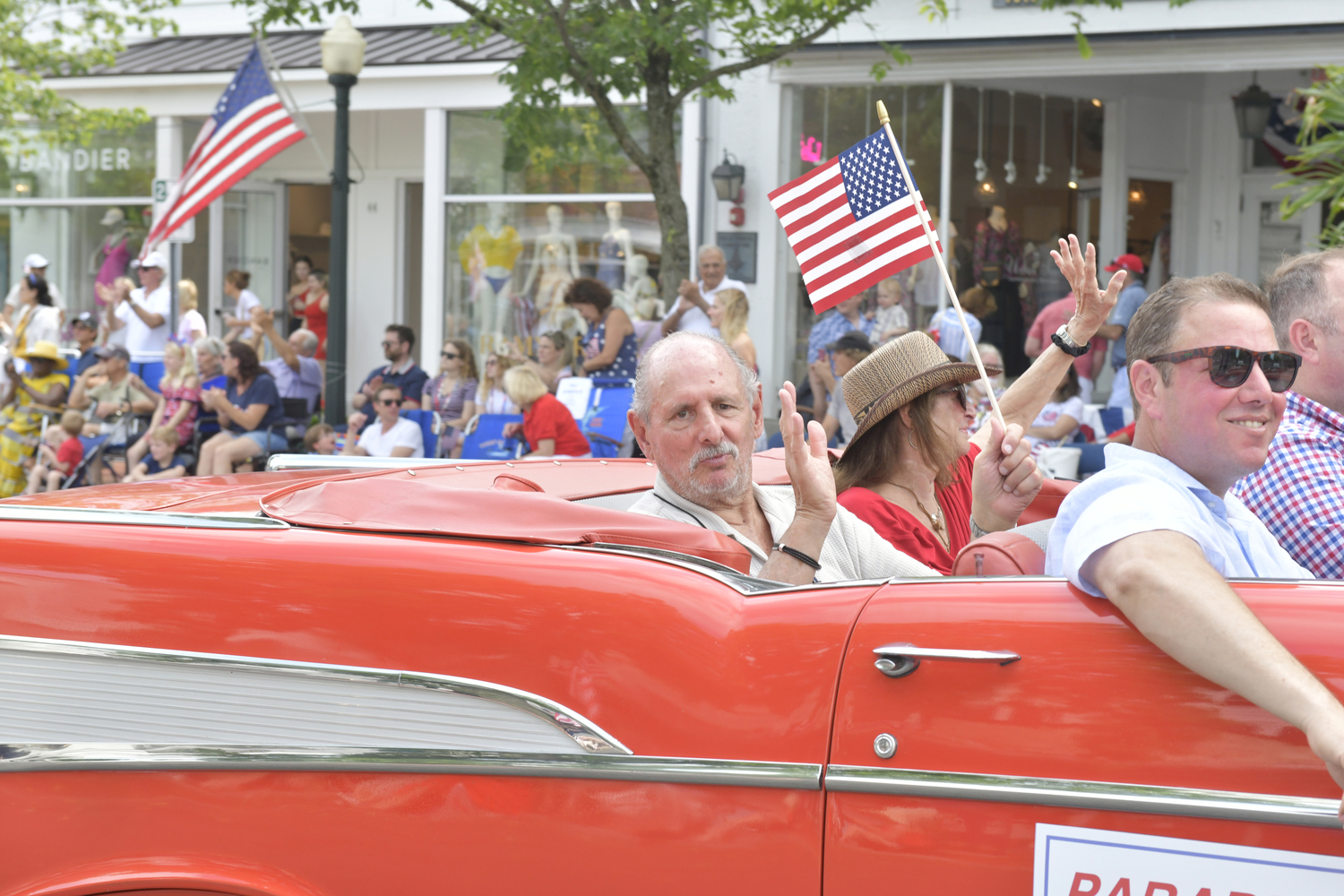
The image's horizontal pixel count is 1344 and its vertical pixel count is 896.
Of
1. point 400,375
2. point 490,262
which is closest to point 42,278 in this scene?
point 490,262

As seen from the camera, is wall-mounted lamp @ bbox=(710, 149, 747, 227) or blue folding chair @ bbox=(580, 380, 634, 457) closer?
blue folding chair @ bbox=(580, 380, 634, 457)

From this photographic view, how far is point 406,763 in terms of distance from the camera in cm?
216

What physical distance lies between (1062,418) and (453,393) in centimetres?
471

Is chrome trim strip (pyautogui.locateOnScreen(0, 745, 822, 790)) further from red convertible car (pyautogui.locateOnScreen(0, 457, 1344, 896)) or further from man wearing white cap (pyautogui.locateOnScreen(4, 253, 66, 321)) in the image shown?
man wearing white cap (pyautogui.locateOnScreen(4, 253, 66, 321))

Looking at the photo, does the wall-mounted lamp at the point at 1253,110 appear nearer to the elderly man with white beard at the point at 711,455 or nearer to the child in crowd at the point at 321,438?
→ the child in crowd at the point at 321,438

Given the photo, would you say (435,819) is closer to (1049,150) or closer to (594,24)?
(594,24)

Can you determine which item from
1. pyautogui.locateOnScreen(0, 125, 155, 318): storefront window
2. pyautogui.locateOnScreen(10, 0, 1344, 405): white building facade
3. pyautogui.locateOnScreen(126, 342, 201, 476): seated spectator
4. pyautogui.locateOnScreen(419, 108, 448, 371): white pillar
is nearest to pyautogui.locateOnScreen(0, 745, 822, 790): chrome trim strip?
pyautogui.locateOnScreen(126, 342, 201, 476): seated spectator

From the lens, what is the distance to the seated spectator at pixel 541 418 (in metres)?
9.31

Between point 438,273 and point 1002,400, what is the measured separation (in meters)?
11.8

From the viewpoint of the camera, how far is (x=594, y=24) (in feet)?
31.6

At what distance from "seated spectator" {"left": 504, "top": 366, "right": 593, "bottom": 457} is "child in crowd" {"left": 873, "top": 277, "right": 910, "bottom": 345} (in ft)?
10.3

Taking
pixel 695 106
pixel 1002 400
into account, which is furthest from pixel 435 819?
pixel 695 106

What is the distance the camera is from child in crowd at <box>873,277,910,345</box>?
11500mm

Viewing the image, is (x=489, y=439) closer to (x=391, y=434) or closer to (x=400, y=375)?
(x=391, y=434)
